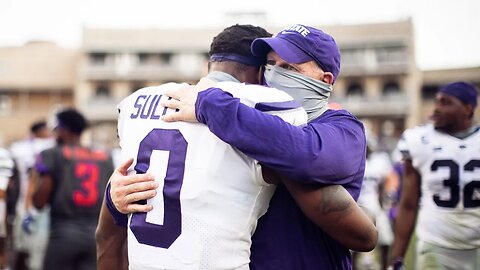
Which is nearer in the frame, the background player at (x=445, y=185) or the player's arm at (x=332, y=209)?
the player's arm at (x=332, y=209)

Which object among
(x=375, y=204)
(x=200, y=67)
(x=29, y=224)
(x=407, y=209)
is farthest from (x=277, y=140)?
(x=200, y=67)

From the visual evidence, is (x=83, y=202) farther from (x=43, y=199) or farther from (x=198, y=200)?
(x=198, y=200)

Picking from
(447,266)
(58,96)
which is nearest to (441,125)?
(447,266)

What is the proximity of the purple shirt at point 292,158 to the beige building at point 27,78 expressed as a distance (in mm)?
53738

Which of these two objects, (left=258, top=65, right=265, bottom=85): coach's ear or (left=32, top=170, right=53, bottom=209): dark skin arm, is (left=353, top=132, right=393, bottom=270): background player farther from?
(left=258, top=65, right=265, bottom=85): coach's ear

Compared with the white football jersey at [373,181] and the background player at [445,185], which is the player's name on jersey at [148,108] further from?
the white football jersey at [373,181]

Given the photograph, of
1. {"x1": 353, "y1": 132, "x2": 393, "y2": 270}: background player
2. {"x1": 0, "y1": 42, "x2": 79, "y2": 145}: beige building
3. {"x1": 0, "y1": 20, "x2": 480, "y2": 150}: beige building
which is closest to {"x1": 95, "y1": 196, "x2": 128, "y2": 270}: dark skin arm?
{"x1": 353, "y1": 132, "x2": 393, "y2": 270}: background player

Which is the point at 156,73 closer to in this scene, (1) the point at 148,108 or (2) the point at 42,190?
(2) the point at 42,190

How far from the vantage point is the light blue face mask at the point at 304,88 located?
8.23 feet

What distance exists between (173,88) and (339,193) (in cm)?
76

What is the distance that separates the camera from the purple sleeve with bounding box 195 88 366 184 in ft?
7.27

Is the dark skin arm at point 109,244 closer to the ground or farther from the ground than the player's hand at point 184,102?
closer to the ground

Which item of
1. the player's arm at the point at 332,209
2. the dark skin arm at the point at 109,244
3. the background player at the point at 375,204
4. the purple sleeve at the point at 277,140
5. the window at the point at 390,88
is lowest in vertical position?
the window at the point at 390,88

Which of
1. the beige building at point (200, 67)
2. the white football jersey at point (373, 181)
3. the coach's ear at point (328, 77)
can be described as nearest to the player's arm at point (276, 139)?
the coach's ear at point (328, 77)
